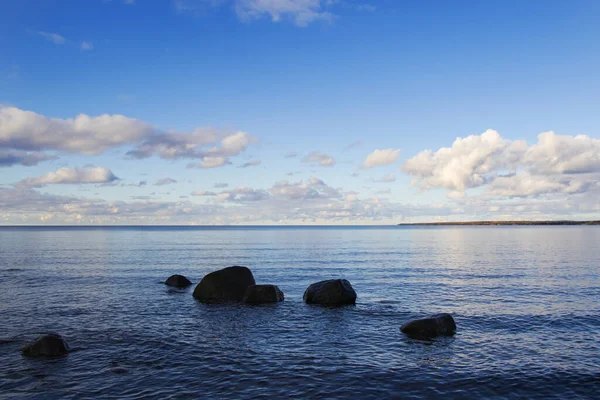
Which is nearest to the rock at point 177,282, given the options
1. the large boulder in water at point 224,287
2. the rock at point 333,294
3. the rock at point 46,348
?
the large boulder in water at point 224,287

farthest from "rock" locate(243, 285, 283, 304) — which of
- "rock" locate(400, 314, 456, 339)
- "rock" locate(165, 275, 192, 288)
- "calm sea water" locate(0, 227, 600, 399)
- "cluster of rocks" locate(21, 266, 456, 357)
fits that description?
"rock" locate(400, 314, 456, 339)

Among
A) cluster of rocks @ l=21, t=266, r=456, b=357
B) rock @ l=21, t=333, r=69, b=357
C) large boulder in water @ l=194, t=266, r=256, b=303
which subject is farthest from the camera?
large boulder in water @ l=194, t=266, r=256, b=303

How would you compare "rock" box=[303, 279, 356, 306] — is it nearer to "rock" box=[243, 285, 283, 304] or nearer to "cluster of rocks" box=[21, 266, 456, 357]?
"cluster of rocks" box=[21, 266, 456, 357]

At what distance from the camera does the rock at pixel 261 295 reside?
31.3m

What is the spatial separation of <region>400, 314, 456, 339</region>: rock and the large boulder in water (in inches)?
558

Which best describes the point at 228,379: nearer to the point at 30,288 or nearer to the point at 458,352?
the point at 458,352

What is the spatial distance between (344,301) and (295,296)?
513cm

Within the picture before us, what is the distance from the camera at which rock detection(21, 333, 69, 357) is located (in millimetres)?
18812

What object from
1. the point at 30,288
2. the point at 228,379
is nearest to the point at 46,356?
the point at 228,379

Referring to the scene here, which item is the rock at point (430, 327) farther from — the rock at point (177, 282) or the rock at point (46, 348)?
the rock at point (177, 282)

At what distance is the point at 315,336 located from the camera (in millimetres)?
22469

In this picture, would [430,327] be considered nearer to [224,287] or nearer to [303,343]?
[303,343]

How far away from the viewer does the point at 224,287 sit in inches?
1298

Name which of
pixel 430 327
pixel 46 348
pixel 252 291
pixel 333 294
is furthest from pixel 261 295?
pixel 46 348
